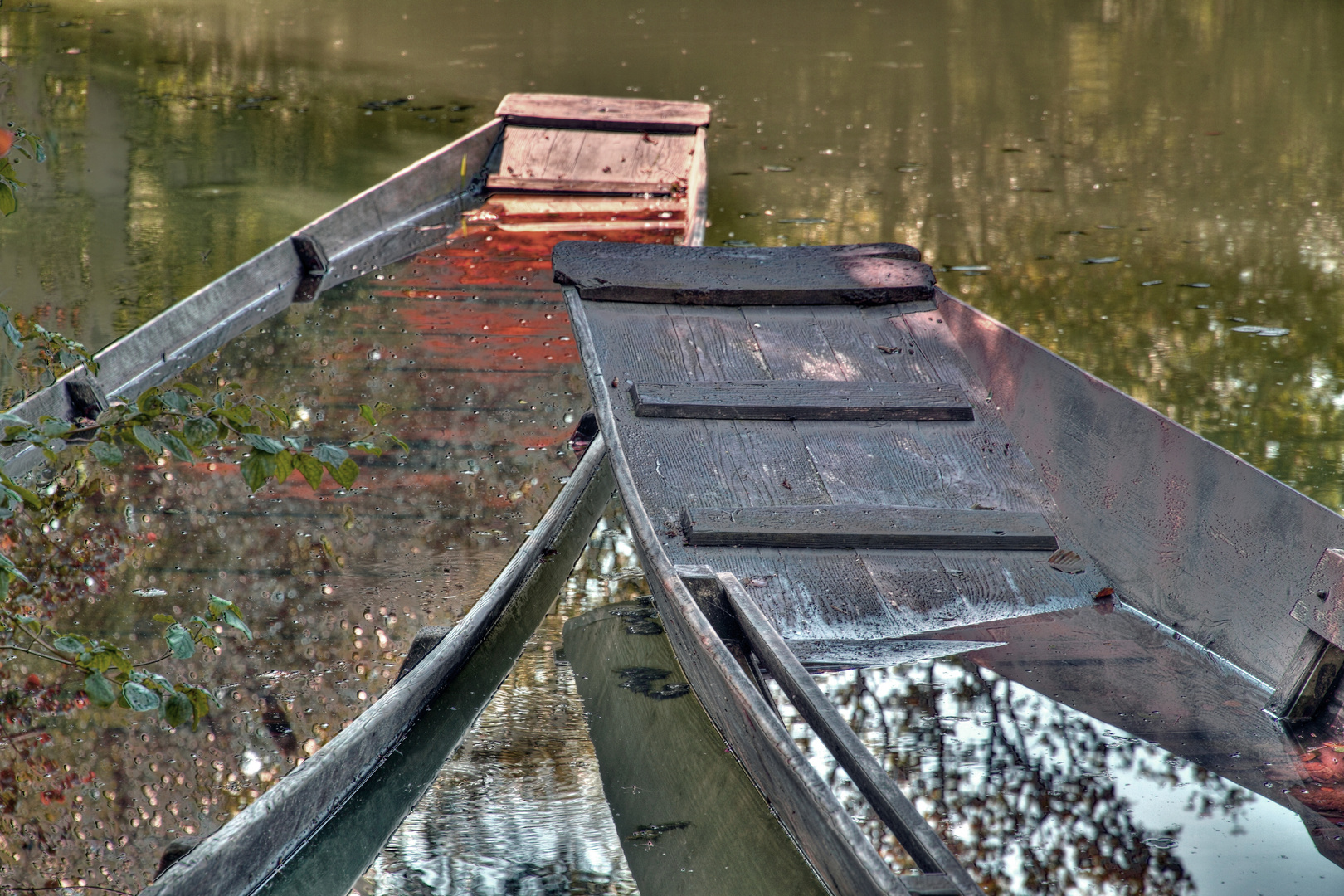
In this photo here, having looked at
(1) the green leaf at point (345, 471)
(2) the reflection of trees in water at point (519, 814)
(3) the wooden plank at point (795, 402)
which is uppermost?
(1) the green leaf at point (345, 471)

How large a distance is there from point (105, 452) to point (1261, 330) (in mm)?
5278

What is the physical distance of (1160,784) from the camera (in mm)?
2648

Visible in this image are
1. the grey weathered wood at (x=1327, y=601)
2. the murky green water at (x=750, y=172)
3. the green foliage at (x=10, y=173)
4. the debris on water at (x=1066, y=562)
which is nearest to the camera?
the green foliage at (x=10, y=173)

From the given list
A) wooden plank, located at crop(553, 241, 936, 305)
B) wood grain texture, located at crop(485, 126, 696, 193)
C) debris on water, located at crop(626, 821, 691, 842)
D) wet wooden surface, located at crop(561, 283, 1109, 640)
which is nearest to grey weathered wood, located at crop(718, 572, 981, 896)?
wet wooden surface, located at crop(561, 283, 1109, 640)

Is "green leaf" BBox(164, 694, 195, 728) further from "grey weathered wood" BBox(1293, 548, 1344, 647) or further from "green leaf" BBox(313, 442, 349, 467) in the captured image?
"grey weathered wood" BBox(1293, 548, 1344, 647)

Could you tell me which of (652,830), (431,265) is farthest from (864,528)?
(431,265)

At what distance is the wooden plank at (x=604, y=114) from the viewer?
22.9 feet

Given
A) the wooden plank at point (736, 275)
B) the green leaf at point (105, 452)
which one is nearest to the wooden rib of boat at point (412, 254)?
the green leaf at point (105, 452)

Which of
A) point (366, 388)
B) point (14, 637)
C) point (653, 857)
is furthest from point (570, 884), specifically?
point (366, 388)

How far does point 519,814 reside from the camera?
2.85 meters

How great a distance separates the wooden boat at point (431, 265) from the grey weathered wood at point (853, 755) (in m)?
0.85

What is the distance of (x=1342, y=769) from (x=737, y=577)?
130cm

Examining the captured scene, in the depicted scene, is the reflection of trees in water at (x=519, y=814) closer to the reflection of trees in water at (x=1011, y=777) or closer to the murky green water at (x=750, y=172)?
the murky green water at (x=750, y=172)

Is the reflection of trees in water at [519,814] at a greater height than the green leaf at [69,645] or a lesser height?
lesser
